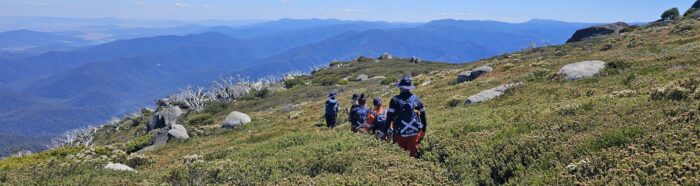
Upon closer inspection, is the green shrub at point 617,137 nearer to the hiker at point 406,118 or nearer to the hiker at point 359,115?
the hiker at point 406,118

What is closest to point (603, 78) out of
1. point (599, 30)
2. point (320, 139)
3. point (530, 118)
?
point (530, 118)

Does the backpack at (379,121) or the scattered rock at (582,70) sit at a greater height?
the scattered rock at (582,70)

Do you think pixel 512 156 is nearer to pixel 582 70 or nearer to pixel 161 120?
pixel 582 70

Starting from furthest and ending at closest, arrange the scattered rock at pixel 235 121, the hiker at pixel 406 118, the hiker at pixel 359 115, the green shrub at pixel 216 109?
1. the green shrub at pixel 216 109
2. the scattered rock at pixel 235 121
3. the hiker at pixel 359 115
4. the hiker at pixel 406 118

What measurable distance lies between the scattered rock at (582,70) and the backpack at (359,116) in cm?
1075

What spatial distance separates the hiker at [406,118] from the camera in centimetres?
1048

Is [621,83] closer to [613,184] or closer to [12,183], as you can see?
[613,184]

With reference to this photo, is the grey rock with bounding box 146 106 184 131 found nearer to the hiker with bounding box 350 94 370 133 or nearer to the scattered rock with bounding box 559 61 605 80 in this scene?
the hiker with bounding box 350 94 370 133

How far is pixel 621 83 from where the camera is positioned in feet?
58.6

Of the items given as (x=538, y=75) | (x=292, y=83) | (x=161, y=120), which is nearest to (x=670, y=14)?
(x=292, y=83)

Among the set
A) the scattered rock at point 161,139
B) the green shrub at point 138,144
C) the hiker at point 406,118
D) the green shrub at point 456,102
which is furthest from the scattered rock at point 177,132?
the hiker at point 406,118

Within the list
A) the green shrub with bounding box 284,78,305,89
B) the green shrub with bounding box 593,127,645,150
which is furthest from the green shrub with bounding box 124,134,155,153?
the green shrub with bounding box 284,78,305,89

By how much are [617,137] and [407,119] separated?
3.98 m

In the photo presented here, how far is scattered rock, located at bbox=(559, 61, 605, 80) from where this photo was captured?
22.3m
